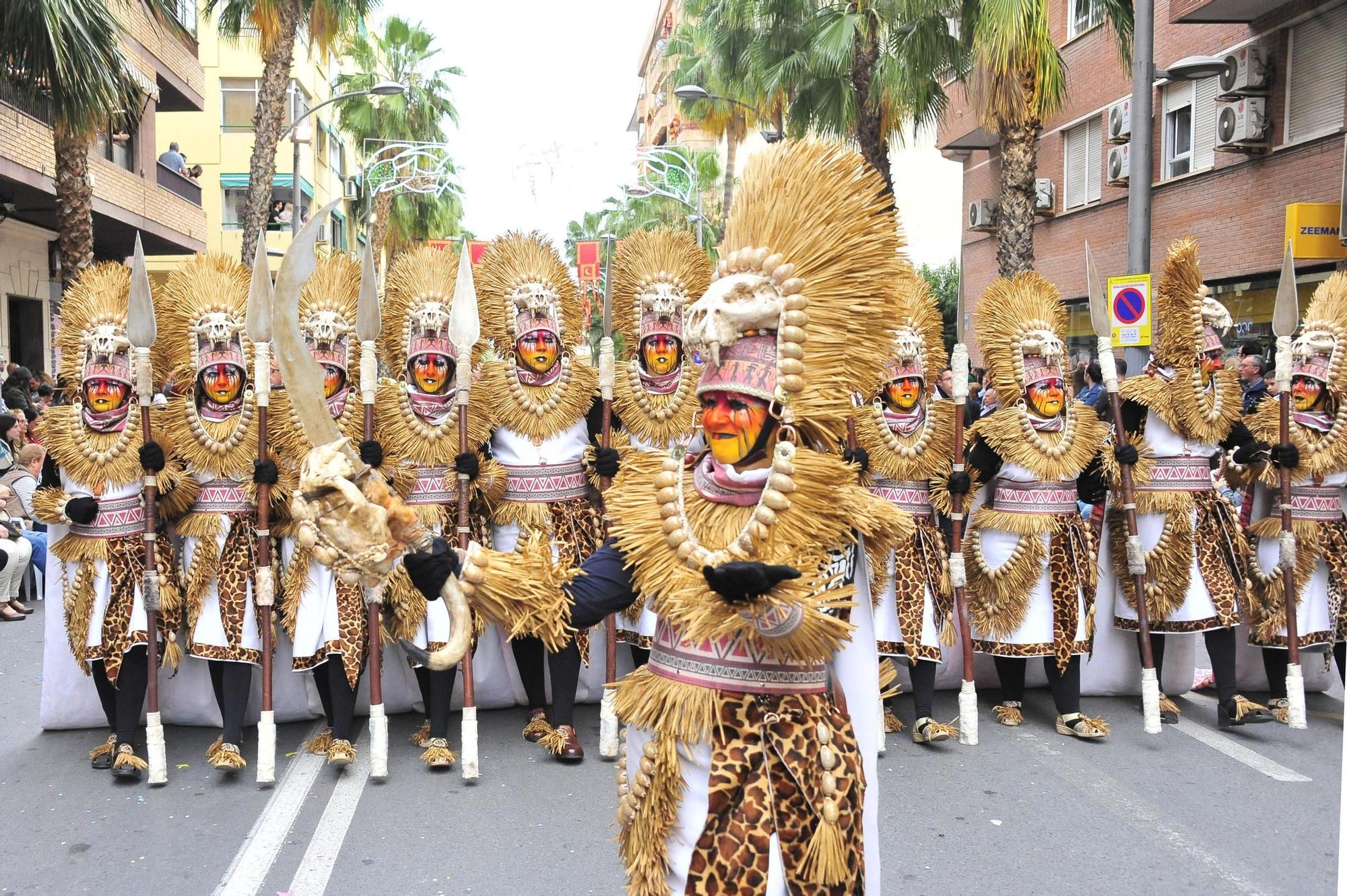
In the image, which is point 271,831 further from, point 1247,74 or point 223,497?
point 1247,74

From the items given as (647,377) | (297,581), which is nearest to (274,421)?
(297,581)

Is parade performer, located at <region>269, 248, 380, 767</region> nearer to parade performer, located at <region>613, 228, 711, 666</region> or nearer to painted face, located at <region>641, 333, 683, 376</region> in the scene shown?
parade performer, located at <region>613, 228, 711, 666</region>

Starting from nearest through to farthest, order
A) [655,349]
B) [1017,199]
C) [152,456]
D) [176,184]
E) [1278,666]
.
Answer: [152,456], [655,349], [1278,666], [1017,199], [176,184]

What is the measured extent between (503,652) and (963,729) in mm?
2618

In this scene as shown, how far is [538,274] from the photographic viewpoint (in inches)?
251

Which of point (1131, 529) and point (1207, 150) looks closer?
point (1131, 529)

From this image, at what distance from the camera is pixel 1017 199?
13.4 meters

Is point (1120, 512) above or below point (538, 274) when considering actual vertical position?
below

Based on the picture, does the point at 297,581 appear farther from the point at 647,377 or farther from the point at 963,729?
the point at 963,729

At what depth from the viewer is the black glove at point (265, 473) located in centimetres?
558

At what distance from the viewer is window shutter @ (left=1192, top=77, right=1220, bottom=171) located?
17203 millimetres

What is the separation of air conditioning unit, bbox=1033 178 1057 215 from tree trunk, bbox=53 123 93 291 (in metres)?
15.6

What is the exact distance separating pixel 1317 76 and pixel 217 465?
47.5 feet

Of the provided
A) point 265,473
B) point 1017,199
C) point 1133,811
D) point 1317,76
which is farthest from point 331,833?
point 1317,76
